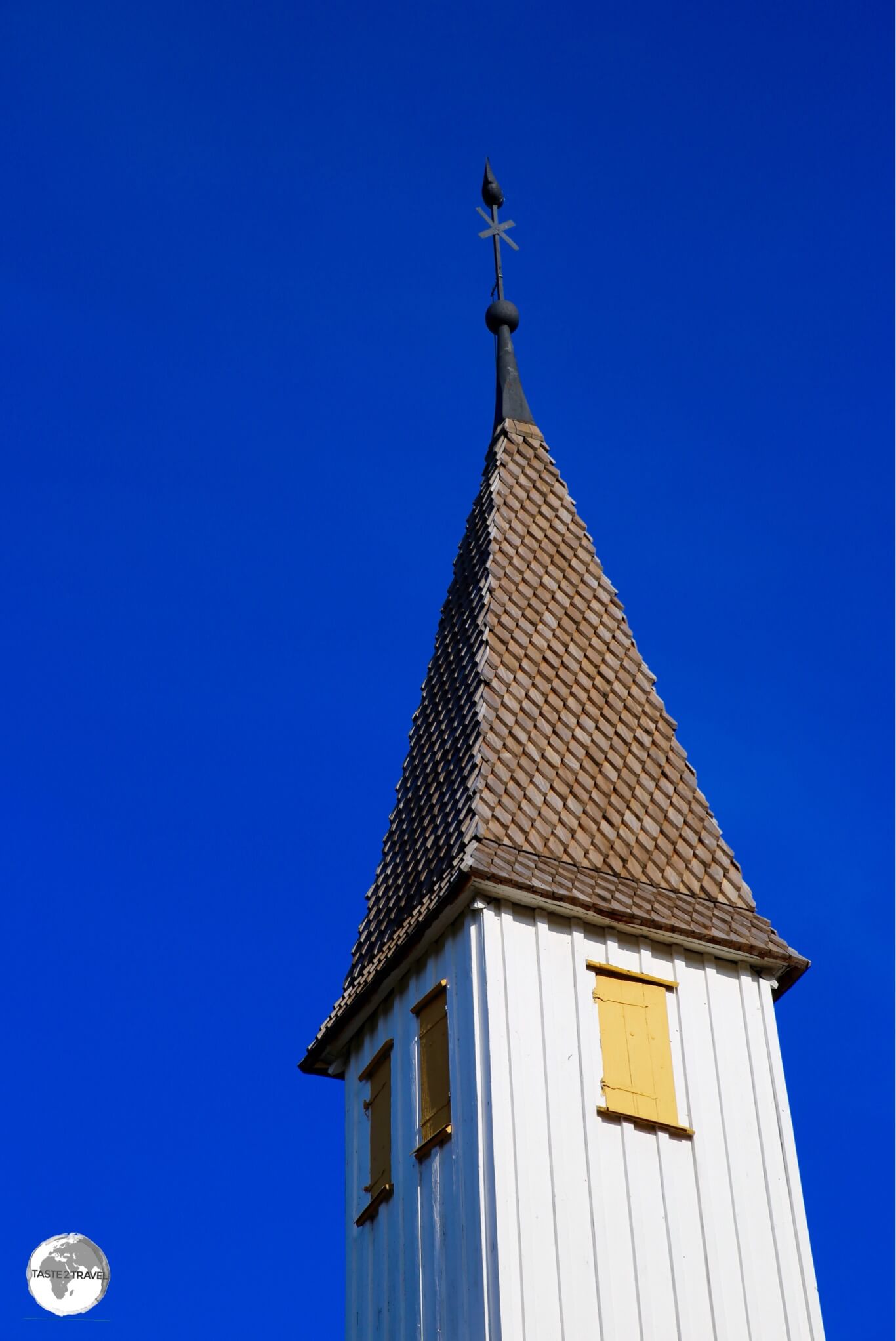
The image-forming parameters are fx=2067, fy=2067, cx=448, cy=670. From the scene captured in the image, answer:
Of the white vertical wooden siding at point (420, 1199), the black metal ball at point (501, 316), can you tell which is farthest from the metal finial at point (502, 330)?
the white vertical wooden siding at point (420, 1199)

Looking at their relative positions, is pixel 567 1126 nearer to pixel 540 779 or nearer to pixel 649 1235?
pixel 649 1235

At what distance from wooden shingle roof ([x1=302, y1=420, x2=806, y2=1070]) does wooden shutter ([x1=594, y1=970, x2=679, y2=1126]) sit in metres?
0.63

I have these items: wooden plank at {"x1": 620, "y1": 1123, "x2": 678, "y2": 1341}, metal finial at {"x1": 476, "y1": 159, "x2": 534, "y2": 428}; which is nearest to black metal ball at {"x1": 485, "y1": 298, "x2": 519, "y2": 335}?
metal finial at {"x1": 476, "y1": 159, "x2": 534, "y2": 428}

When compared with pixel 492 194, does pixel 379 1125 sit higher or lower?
lower

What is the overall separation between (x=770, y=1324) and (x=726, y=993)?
10.3 feet

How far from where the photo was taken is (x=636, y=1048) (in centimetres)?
1831

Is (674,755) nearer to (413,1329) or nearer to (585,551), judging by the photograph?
(585,551)

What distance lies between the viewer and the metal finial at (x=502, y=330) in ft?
84.5

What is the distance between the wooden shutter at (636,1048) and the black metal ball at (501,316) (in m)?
11.2

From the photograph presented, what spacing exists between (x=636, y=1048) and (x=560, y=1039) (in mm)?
765

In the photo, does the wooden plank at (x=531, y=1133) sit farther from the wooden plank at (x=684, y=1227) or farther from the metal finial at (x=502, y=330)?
the metal finial at (x=502, y=330)

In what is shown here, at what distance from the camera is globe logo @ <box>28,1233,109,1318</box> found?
18922mm

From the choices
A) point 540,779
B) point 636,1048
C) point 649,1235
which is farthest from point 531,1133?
point 540,779

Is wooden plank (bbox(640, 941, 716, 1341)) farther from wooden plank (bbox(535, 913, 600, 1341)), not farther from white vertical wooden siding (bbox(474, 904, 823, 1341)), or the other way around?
wooden plank (bbox(535, 913, 600, 1341))
